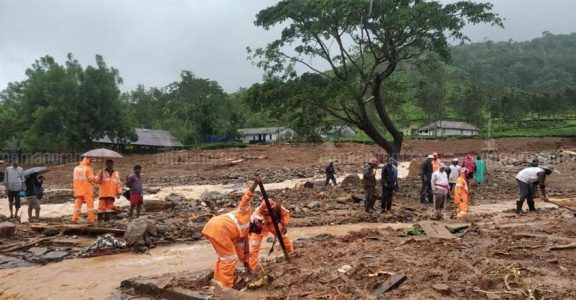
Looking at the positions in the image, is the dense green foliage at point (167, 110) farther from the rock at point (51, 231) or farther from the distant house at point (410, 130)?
the rock at point (51, 231)

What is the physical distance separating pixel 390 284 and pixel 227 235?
7.25 feet

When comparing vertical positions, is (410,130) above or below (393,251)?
above

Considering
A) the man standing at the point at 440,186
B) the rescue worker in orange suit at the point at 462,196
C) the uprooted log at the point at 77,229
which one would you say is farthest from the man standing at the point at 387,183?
the uprooted log at the point at 77,229

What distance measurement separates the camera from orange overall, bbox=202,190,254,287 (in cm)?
682

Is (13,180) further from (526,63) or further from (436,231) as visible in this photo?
(526,63)

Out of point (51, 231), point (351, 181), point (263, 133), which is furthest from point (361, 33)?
point (263, 133)

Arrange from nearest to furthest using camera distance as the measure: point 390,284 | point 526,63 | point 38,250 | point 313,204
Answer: point 390,284 → point 38,250 → point 313,204 → point 526,63

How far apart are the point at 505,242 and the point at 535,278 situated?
2.26 meters

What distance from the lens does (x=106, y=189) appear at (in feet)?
42.7

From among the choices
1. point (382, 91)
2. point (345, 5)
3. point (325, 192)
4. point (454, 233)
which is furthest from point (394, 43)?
point (454, 233)

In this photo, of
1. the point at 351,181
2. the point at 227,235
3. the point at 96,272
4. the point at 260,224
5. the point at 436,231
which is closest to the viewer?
the point at 227,235

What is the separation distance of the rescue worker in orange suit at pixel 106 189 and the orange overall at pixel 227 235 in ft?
22.6

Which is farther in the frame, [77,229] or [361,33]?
[361,33]

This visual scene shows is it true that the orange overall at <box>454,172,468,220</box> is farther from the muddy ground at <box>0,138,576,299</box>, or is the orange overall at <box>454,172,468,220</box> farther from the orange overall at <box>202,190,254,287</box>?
the orange overall at <box>202,190,254,287</box>
